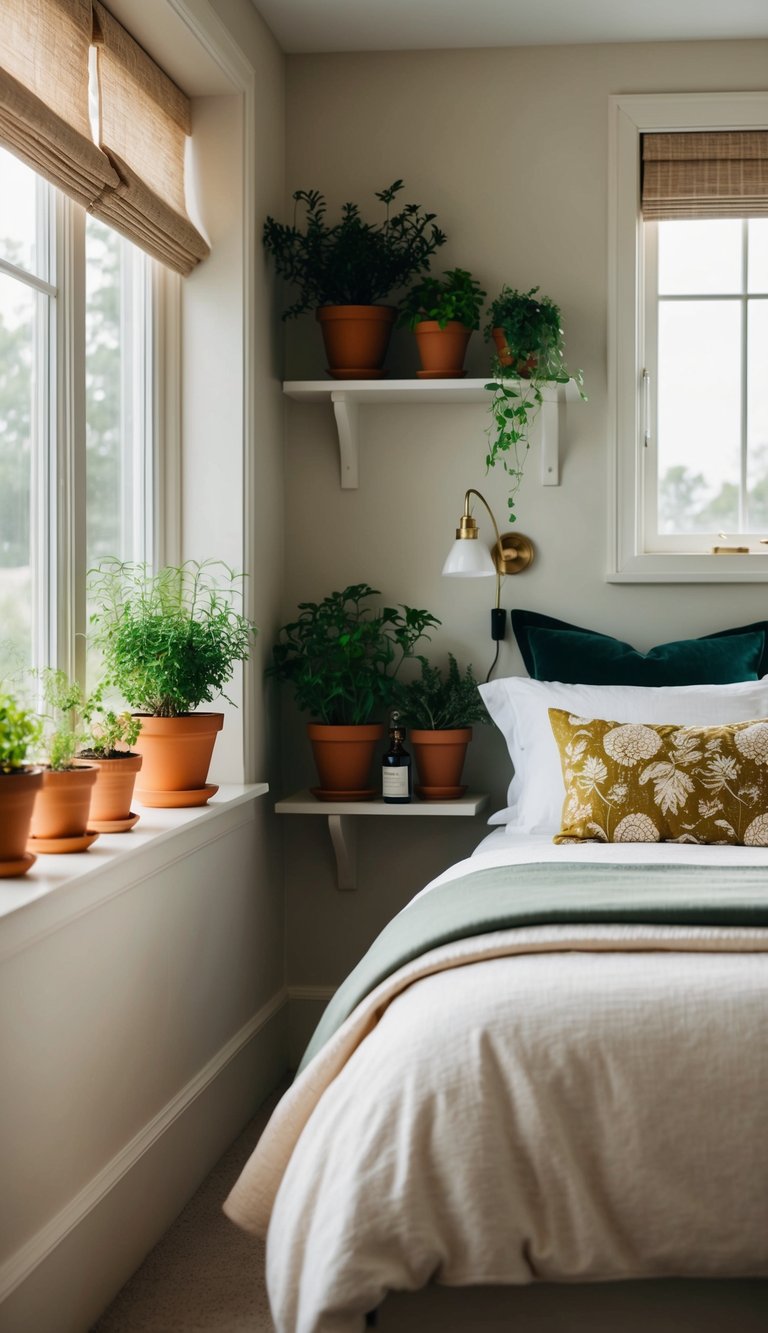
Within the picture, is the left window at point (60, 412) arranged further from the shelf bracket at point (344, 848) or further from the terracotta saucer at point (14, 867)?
the shelf bracket at point (344, 848)

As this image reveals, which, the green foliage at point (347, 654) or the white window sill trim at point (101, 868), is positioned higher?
the green foliage at point (347, 654)

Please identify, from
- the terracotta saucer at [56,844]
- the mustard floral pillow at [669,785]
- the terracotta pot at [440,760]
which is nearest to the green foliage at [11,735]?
the terracotta saucer at [56,844]

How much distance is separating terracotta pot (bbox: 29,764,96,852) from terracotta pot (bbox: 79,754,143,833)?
0.19m

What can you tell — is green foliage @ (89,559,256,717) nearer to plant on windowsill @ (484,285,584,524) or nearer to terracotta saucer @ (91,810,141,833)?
terracotta saucer @ (91,810,141,833)

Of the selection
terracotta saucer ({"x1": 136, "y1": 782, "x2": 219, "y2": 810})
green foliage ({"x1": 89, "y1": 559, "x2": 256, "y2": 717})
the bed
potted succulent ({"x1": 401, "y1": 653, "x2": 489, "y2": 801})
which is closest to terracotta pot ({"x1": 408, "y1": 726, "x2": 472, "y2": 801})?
potted succulent ({"x1": 401, "y1": 653, "x2": 489, "y2": 801})

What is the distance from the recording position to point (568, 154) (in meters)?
3.31

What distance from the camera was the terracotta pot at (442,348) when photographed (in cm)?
319

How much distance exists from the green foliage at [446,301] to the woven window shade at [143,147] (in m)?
0.57

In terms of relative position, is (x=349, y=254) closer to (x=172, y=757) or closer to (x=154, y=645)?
(x=154, y=645)

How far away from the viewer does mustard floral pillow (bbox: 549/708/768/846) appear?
2.58m

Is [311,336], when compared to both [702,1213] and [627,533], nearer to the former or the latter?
[627,533]

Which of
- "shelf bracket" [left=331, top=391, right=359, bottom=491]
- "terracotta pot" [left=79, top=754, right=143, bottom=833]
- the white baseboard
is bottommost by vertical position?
the white baseboard

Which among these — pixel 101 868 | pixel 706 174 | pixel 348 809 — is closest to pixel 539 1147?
pixel 101 868

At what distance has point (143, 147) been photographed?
8.84 ft
